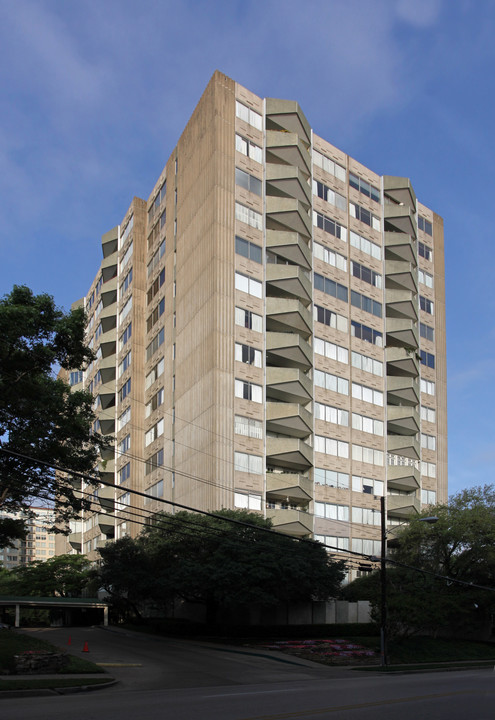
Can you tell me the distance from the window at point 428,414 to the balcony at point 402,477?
270 inches

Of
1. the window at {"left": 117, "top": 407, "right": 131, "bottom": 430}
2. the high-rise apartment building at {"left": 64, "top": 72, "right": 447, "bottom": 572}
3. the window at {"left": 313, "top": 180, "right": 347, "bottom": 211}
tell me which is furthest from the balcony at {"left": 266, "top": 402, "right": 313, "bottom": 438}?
the window at {"left": 117, "top": 407, "right": 131, "bottom": 430}

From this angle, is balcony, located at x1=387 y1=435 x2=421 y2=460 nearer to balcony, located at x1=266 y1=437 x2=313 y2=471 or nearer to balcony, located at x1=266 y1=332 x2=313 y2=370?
balcony, located at x1=266 y1=437 x2=313 y2=471

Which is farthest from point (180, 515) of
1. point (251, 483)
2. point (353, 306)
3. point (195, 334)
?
point (353, 306)

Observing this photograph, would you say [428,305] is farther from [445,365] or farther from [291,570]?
[291,570]

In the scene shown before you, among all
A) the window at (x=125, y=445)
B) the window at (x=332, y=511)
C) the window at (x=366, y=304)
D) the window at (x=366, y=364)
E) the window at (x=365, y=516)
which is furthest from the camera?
the window at (x=125, y=445)

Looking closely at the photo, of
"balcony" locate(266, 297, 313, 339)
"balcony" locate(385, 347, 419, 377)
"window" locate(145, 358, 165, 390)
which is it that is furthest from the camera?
"balcony" locate(385, 347, 419, 377)

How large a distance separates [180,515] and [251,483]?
8.73 meters

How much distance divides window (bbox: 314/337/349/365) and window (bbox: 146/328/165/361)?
15822mm

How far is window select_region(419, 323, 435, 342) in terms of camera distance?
7794 centimetres

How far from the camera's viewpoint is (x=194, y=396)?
60.3 metres

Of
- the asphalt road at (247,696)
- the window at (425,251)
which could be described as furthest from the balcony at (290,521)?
the window at (425,251)

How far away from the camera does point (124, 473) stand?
256 ft

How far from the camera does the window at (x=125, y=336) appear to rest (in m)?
80.9

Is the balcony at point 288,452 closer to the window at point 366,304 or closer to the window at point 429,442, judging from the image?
the window at point 366,304
